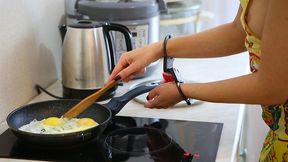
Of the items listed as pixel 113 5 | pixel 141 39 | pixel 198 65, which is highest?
pixel 113 5

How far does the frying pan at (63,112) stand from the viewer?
948 millimetres

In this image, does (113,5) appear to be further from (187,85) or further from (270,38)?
(270,38)

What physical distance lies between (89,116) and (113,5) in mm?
426

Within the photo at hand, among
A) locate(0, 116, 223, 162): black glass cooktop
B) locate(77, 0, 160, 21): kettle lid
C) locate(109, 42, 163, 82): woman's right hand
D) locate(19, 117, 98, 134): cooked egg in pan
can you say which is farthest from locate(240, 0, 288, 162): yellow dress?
locate(77, 0, 160, 21): kettle lid

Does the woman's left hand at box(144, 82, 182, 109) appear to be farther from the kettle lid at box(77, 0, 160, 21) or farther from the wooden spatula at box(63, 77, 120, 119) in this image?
the kettle lid at box(77, 0, 160, 21)

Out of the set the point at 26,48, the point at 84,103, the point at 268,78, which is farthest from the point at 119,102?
the point at 268,78

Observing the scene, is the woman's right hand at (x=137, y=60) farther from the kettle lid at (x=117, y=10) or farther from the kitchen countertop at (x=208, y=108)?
the kettle lid at (x=117, y=10)

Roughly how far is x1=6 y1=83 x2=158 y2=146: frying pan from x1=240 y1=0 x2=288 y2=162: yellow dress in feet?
1.14

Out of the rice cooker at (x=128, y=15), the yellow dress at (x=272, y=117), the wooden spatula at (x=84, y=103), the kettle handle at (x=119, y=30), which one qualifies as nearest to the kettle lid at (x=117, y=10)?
the rice cooker at (x=128, y=15)

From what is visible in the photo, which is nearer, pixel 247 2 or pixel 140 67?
pixel 247 2

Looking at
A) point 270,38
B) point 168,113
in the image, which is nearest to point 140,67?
point 168,113

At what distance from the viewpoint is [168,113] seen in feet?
3.98

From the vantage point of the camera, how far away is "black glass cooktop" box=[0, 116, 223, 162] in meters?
0.95

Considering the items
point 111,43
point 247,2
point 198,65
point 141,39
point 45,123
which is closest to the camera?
point 247,2
